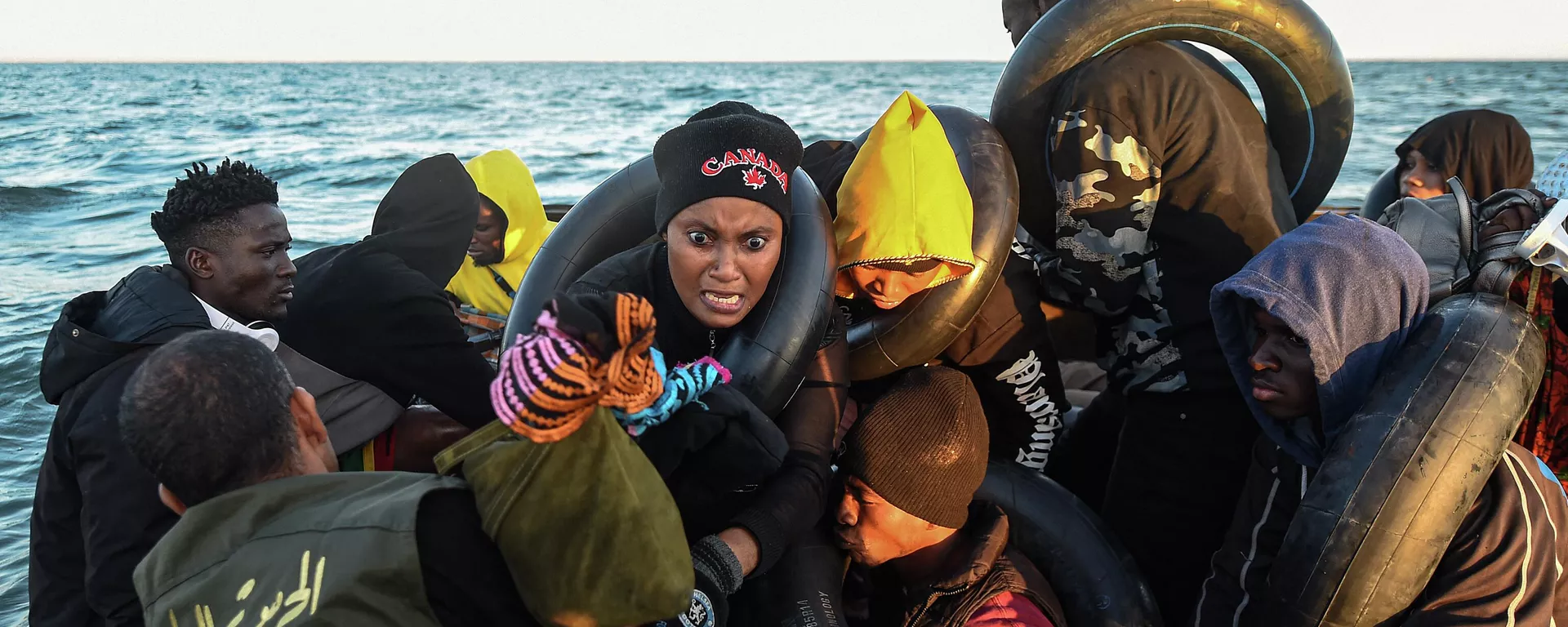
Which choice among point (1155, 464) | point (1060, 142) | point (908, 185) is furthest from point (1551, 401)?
A: point (908, 185)

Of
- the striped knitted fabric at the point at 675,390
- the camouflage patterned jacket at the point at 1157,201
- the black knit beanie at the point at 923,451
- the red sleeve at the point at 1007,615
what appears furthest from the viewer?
the camouflage patterned jacket at the point at 1157,201

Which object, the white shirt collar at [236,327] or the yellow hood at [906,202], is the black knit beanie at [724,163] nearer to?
the yellow hood at [906,202]

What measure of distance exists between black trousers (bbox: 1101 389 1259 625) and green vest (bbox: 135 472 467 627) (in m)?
2.15

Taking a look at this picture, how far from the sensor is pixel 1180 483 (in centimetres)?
304

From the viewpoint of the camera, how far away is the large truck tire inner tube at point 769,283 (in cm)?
239

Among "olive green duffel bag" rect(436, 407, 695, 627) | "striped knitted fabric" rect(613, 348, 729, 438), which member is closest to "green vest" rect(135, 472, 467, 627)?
"olive green duffel bag" rect(436, 407, 695, 627)

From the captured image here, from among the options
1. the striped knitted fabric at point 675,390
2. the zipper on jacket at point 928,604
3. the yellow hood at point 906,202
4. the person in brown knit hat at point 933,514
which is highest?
the yellow hood at point 906,202

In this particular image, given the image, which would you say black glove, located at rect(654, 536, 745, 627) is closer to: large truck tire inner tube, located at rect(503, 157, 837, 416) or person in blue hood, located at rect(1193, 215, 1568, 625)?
large truck tire inner tube, located at rect(503, 157, 837, 416)

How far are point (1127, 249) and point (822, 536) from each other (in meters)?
1.16

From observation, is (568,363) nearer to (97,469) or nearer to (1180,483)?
(97,469)

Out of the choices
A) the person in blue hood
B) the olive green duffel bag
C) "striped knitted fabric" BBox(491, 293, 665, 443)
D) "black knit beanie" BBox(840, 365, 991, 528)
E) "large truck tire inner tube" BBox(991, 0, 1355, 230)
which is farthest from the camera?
"large truck tire inner tube" BBox(991, 0, 1355, 230)

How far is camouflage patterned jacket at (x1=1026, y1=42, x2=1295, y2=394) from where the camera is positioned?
9.34 ft

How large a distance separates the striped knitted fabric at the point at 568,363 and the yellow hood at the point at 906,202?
4.34ft

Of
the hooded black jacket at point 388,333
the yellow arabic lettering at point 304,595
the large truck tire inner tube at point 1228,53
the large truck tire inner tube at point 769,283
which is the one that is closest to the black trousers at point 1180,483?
the large truck tire inner tube at point 1228,53
